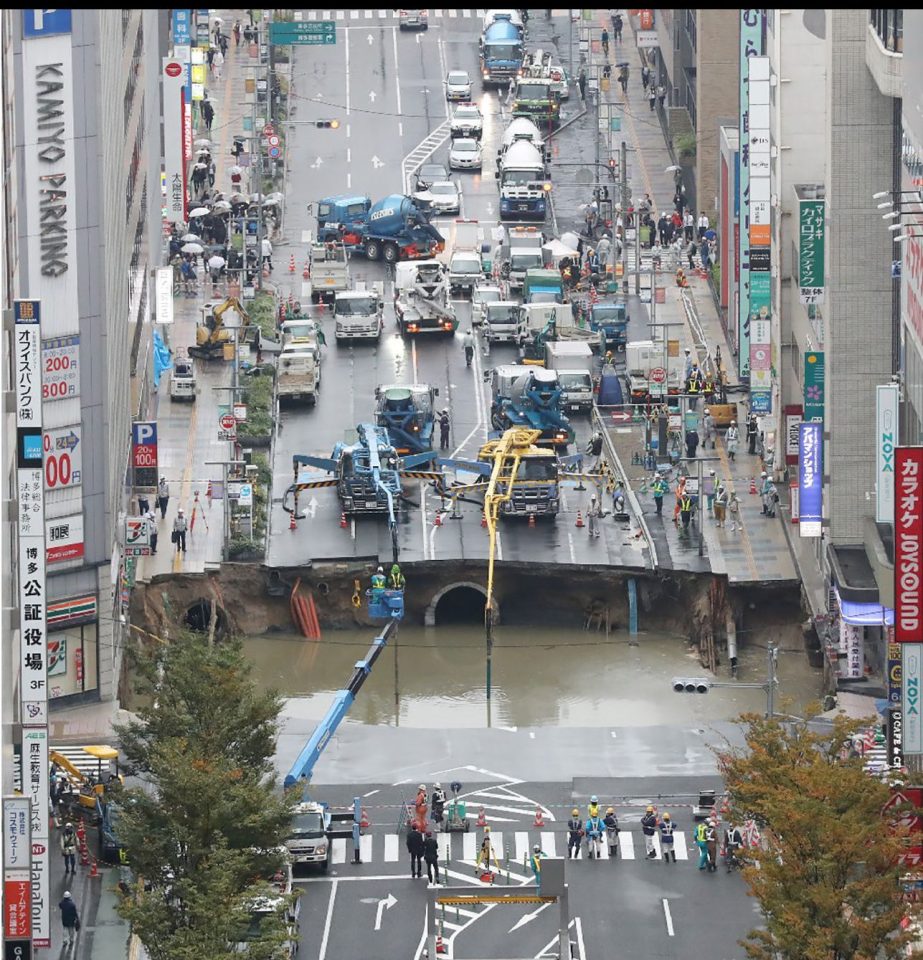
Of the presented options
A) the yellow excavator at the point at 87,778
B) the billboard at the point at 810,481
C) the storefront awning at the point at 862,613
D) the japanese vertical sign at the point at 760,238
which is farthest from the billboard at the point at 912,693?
the japanese vertical sign at the point at 760,238

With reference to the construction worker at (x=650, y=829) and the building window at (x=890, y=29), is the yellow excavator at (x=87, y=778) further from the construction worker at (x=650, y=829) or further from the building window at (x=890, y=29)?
the building window at (x=890, y=29)

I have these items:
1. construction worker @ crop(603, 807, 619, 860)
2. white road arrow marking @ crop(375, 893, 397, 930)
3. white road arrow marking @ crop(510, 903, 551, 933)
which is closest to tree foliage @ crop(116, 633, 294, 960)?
white road arrow marking @ crop(375, 893, 397, 930)

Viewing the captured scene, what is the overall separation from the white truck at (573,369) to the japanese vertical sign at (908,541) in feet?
209

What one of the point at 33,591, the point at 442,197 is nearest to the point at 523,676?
the point at 33,591

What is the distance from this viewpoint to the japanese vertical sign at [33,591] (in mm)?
60125

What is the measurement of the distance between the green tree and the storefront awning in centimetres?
2787

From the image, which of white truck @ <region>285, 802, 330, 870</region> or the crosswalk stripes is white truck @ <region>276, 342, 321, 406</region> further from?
white truck @ <region>285, 802, 330, 870</region>

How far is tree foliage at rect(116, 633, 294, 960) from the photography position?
55.2 m

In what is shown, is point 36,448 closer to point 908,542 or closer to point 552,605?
point 908,542

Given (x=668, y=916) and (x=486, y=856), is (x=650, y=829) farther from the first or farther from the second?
(x=486, y=856)

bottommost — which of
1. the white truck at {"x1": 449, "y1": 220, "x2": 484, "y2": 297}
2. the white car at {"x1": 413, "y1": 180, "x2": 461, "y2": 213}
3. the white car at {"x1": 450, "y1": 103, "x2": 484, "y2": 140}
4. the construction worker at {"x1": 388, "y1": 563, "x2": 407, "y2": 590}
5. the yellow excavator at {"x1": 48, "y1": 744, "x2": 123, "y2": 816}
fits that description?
the yellow excavator at {"x1": 48, "y1": 744, "x2": 123, "y2": 816}

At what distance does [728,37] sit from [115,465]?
6734cm

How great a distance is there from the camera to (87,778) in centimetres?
7806

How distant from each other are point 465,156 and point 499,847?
90.3 meters
